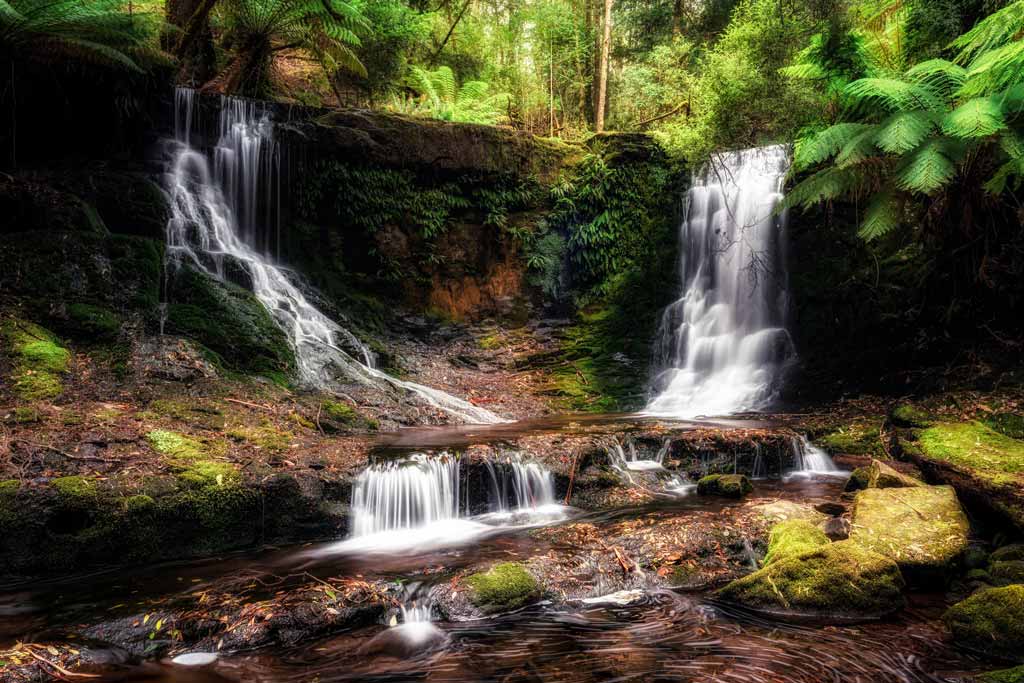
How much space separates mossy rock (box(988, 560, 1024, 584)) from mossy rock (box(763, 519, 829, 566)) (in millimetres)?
969

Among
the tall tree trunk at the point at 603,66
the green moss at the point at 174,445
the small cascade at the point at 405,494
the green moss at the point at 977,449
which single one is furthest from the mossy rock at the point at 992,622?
the tall tree trunk at the point at 603,66

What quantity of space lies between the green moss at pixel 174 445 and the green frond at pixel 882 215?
7418 mm

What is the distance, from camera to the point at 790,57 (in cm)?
1094

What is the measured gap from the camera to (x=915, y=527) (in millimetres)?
4090

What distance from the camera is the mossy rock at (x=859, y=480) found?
5.34 m

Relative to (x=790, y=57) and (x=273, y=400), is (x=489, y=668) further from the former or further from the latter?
(x=790, y=57)

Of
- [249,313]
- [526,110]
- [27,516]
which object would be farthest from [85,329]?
[526,110]

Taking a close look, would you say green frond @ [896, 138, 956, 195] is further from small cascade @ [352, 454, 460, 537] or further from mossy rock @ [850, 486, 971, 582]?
small cascade @ [352, 454, 460, 537]

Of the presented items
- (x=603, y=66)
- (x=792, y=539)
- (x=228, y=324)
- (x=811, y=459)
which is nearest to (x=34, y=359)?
(x=228, y=324)

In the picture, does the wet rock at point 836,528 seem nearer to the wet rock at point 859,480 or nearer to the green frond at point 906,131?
the wet rock at point 859,480

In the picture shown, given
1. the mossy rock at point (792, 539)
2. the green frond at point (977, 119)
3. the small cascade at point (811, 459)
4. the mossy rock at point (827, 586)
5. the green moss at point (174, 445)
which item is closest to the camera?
the mossy rock at point (827, 586)

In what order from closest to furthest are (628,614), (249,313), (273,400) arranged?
(628,614), (273,400), (249,313)

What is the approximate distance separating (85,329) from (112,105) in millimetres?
4827

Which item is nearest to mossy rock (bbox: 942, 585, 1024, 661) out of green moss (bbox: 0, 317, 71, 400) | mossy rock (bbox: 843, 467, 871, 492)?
mossy rock (bbox: 843, 467, 871, 492)
